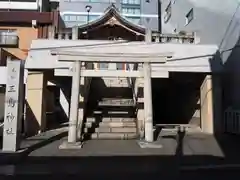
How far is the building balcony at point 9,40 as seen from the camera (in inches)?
987

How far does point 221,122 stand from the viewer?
16031 millimetres

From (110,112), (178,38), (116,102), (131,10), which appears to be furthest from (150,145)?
(131,10)

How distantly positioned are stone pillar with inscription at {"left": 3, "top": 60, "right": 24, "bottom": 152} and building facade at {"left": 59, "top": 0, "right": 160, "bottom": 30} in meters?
29.5

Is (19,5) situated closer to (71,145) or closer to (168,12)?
(168,12)

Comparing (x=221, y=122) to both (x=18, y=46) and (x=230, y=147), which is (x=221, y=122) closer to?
(x=230, y=147)

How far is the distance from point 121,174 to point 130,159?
1657 millimetres

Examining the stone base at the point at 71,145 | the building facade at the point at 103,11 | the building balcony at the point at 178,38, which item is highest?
the building facade at the point at 103,11

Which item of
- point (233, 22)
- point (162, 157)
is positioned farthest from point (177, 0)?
point (162, 157)

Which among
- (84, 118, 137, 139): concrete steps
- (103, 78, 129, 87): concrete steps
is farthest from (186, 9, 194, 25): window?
(84, 118, 137, 139): concrete steps

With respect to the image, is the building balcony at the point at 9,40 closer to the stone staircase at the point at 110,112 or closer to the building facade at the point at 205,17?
the stone staircase at the point at 110,112

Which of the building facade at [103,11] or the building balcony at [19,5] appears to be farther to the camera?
the building facade at [103,11]

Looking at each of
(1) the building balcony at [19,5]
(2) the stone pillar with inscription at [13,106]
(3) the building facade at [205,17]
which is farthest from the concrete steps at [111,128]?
(1) the building balcony at [19,5]

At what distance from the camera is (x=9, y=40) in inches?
990

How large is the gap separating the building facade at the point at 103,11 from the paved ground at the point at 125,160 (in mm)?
29753
